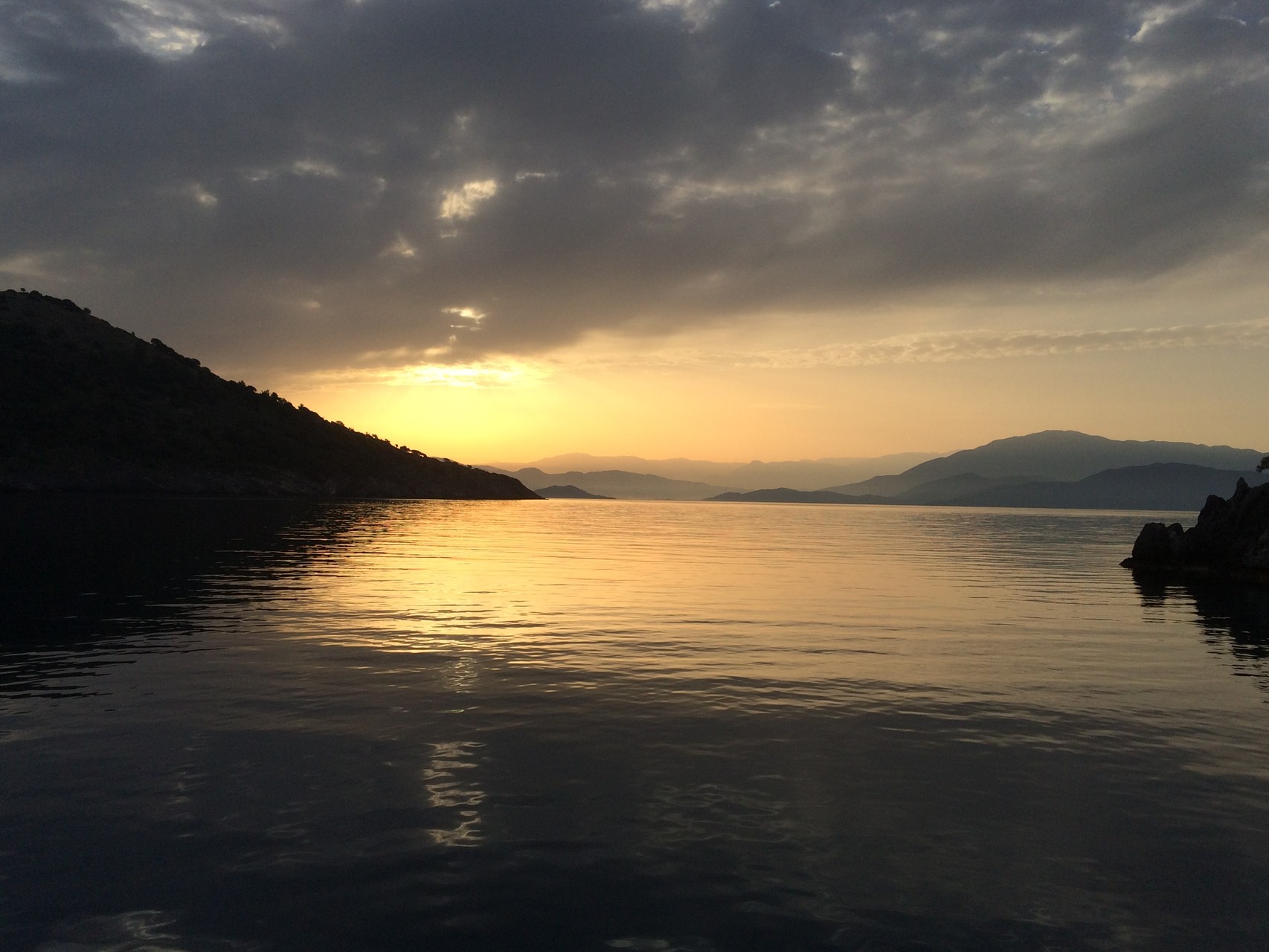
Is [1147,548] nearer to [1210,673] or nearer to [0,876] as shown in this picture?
[1210,673]

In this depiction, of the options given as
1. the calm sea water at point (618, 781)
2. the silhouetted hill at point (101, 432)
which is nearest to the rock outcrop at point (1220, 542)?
the calm sea water at point (618, 781)

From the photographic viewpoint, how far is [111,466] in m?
157

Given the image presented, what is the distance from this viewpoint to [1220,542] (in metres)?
56.1

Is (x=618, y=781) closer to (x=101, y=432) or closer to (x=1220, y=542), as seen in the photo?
(x=1220, y=542)

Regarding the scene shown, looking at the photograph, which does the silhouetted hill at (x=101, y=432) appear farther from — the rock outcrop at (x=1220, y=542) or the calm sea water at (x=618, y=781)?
the rock outcrop at (x=1220, y=542)

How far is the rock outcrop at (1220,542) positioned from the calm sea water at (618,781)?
28.7 meters

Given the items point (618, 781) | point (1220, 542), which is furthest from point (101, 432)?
point (1220, 542)

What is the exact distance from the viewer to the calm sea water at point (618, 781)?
816 cm

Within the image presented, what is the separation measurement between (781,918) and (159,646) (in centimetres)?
2046

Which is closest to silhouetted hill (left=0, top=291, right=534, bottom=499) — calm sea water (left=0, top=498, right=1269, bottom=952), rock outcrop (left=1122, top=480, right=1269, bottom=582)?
calm sea water (left=0, top=498, right=1269, bottom=952)

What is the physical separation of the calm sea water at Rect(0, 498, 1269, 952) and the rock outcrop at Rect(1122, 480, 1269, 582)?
28734 mm

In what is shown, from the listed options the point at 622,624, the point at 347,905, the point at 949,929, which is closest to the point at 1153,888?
the point at 949,929

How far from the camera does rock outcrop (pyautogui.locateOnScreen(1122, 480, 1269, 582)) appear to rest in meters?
52.5

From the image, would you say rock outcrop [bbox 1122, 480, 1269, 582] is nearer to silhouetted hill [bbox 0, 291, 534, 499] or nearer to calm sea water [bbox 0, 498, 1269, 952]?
calm sea water [bbox 0, 498, 1269, 952]
